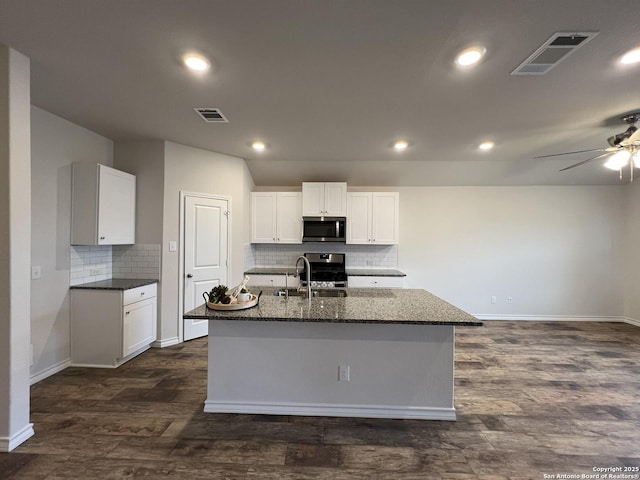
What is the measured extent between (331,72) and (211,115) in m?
1.42

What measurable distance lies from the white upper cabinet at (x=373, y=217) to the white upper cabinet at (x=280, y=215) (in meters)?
0.88

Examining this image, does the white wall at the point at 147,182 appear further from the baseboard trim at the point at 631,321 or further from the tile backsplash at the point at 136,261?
the baseboard trim at the point at 631,321

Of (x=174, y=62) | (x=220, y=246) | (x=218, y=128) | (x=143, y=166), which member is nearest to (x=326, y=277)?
(x=220, y=246)

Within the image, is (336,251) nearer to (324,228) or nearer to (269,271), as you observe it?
(324,228)

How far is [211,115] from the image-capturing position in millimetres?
2955

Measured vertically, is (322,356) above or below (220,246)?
below

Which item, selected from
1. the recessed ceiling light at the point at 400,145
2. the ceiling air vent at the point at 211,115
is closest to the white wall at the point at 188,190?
the ceiling air vent at the point at 211,115

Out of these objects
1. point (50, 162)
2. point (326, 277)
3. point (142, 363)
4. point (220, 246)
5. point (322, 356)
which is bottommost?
point (142, 363)

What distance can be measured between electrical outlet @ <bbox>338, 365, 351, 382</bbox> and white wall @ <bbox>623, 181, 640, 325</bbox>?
18.6ft

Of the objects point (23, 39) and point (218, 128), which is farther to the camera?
point (218, 128)

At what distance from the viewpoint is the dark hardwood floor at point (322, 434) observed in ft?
5.89

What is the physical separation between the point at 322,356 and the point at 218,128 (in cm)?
265

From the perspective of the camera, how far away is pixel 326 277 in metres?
4.69

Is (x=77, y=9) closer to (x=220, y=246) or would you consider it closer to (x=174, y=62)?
(x=174, y=62)
